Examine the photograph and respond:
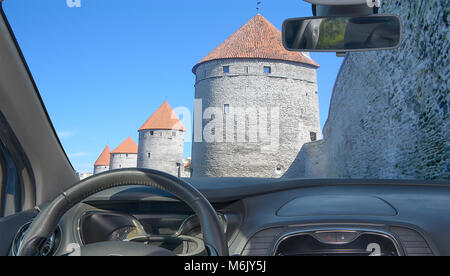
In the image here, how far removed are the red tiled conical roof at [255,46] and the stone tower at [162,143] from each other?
384 inches

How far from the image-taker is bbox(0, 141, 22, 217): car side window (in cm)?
199

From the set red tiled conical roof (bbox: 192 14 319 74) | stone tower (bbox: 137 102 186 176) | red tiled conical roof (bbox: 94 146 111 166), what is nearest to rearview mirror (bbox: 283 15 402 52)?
red tiled conical roof (bbox: 192 14 319 74)

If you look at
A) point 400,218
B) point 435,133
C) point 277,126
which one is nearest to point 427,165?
point 435,133

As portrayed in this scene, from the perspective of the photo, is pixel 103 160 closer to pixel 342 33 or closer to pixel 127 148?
pixel 127 148

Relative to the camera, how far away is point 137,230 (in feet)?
5.93

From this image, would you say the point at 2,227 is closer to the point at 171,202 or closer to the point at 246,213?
the point at 171,202

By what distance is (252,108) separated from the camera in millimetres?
26656

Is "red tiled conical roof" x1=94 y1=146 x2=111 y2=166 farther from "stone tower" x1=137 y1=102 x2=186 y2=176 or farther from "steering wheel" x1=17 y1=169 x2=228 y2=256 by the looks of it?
"steering wheel" x1=17 y1=169 x2=228 y2=256

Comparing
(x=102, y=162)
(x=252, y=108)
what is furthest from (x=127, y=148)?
(x=252, y=108)

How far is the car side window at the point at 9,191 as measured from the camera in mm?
1985

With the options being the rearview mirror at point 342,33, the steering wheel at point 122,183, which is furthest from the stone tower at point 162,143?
the steering wheel at point 122,183

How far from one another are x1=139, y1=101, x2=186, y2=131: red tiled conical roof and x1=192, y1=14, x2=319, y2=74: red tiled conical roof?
32.5 ft

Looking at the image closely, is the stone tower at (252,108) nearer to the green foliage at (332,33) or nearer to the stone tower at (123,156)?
the green foliage at (332,33)
